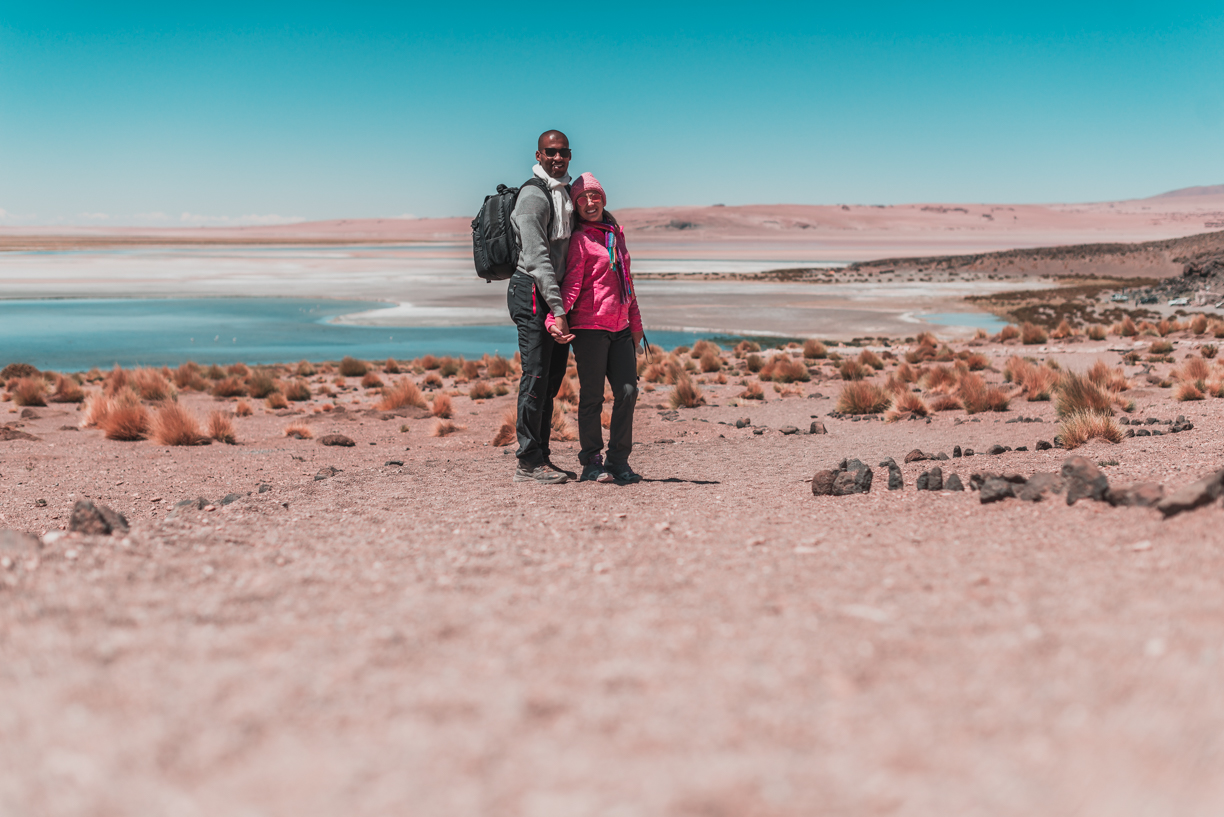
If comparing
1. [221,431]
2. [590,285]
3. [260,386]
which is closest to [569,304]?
[590,285]

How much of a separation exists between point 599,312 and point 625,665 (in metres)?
3.02

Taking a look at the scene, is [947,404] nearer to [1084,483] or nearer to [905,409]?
[905,409]

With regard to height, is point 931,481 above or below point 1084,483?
below

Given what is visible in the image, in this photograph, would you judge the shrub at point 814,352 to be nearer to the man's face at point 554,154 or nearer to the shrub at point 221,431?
the shrub at point 221,431

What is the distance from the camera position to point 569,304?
4.90 metres

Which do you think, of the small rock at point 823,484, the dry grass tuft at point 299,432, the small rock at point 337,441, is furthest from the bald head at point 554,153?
the dry grass tuft at point 299,432

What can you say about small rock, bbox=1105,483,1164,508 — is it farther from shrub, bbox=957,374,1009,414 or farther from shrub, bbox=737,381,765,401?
shrub, bbox=737,381,765,401

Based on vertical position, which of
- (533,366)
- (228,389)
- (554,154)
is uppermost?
(554,154)

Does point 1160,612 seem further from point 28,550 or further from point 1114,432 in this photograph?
point 1114,432

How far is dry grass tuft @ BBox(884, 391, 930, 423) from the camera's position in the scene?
31.2ft

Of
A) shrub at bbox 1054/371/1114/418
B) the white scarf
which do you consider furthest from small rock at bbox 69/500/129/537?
shrub at bbox 1054/371/1114/418

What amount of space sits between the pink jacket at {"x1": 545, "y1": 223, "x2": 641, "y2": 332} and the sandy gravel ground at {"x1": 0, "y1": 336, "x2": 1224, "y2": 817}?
1279 millimetres

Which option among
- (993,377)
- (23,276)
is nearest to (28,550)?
(993,377)

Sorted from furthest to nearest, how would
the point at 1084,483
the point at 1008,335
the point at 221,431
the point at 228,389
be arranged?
the point at 1008,335 → the point at 228,389 → the point at 221,431 → the point at 1084,483
